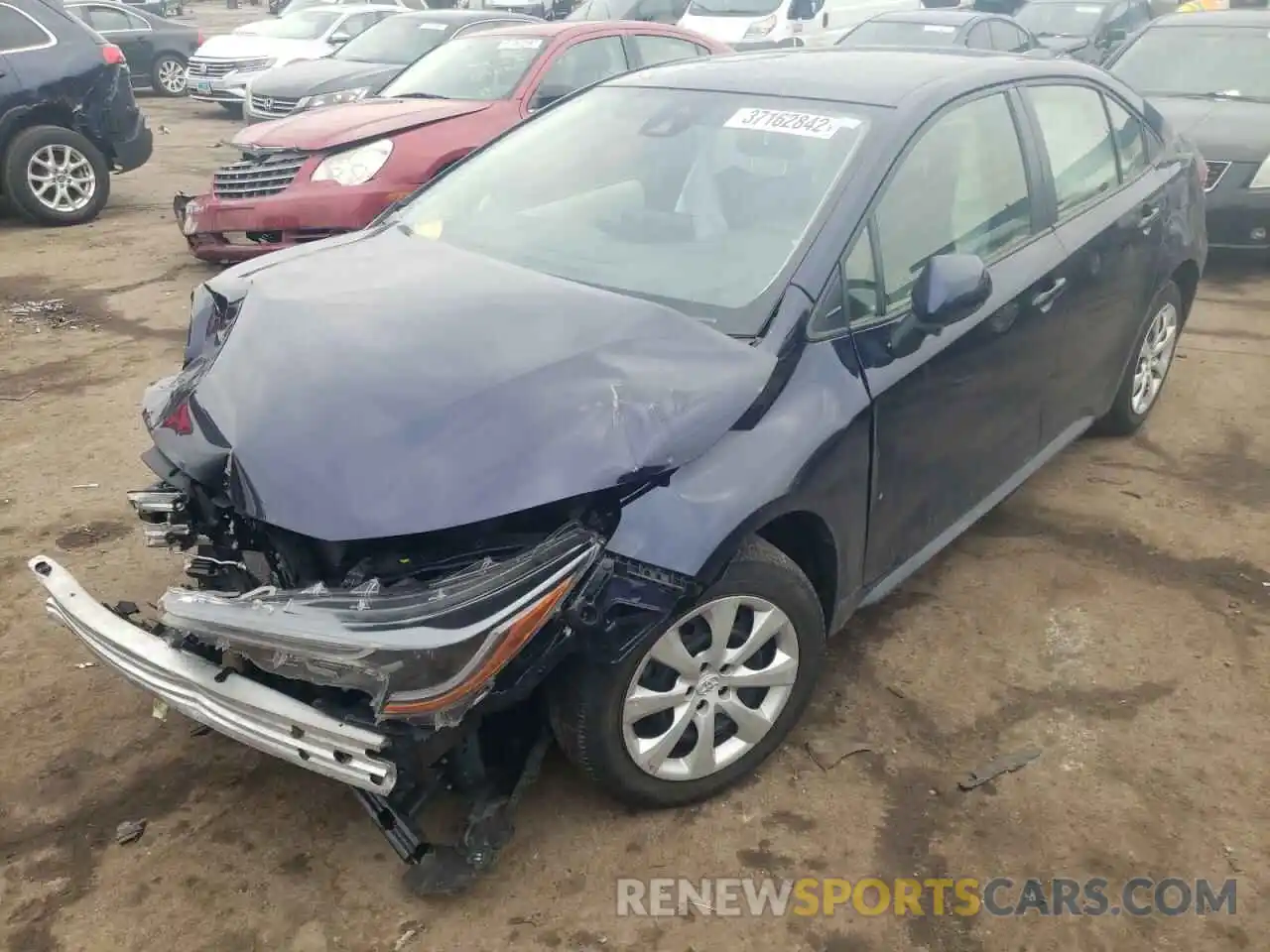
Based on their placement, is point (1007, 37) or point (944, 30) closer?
point (944, 30)

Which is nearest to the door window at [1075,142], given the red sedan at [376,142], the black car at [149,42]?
the red sedan at [376,142]

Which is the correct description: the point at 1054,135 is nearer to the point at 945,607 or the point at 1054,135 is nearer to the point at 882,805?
the point at 945,607

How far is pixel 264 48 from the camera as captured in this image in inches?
575

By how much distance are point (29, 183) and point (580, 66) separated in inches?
186

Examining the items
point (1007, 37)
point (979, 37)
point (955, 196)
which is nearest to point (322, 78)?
point (979, 37)

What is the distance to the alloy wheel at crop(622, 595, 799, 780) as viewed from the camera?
99.0 inches

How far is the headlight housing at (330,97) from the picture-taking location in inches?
370

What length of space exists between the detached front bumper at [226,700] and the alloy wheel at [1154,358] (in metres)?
3.85

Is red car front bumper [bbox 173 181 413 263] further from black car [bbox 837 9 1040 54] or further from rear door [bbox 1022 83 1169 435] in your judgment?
black car [bbox 837 9 1040 54]

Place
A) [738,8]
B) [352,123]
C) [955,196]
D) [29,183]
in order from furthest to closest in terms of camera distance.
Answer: [738,8], [29,183], [352,123], [955,196]

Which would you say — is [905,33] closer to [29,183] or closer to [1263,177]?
[1263,177]

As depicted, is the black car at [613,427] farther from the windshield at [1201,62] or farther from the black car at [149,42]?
the black car at [149,42]

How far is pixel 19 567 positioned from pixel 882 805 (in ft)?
10.1

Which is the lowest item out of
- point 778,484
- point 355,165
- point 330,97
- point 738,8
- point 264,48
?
point 264,48
